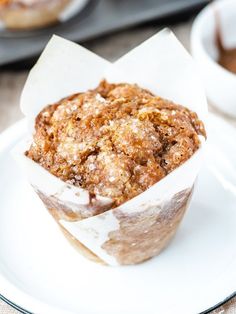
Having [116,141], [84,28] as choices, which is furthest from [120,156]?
[84,28]

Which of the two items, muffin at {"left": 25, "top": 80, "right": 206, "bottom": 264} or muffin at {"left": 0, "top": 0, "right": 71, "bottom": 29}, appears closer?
muffin at {"left": 25, "top": 80, "right": 206, "bottom": 264}

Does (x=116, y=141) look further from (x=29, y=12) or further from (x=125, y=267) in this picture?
(x=29, y=12)

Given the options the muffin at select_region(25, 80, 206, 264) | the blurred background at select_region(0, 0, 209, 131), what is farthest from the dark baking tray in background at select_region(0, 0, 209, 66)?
the muffin at select_region(25, 80, 206, 264)

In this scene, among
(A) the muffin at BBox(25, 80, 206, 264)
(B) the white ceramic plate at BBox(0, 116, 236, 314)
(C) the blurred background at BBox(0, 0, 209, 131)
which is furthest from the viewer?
(C) the blurred background at BBox(0, 0, 209, 131)

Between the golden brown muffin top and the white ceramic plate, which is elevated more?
the golden brown muffin top

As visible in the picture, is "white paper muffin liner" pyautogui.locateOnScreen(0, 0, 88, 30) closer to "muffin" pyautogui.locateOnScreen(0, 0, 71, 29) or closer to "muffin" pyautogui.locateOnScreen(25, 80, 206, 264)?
"muffin" pyautogui.locateOnScreen(0, 0, 71, 29)

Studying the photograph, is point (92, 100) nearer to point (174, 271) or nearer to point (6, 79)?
point (174, 271)

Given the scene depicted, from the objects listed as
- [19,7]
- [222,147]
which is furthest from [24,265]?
[19,7]
